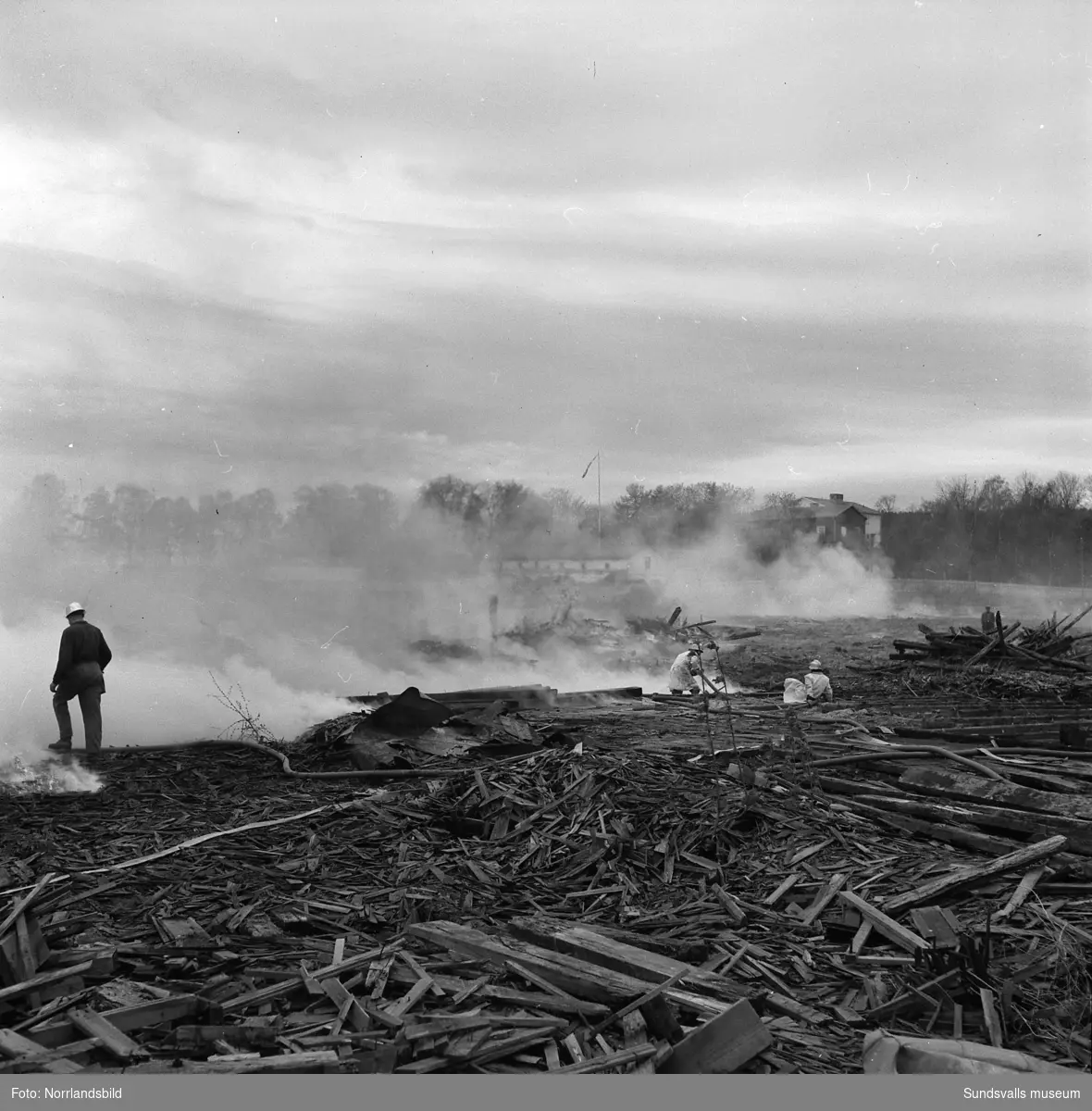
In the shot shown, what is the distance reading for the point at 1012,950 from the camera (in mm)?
5371

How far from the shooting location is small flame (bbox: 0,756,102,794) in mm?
9883

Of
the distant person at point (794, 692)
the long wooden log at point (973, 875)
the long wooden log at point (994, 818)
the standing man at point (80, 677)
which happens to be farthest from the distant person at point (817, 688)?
the standing man at point (80, 677)

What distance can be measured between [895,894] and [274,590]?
66.3 ft

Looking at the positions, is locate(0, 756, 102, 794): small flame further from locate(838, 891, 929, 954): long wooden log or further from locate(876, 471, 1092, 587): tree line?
locate(876, 471, 1092, 587): tree line

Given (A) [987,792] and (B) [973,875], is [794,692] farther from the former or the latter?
(B) [973,875]

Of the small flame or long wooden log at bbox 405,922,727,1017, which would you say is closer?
long wooden log at bbox 405,922,727,1017

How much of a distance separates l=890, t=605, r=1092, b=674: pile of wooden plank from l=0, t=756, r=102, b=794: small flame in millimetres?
15926

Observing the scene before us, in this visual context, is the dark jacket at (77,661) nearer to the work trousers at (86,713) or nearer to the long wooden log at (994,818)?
the work trousers at (86,713)

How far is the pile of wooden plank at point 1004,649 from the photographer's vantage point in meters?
19.6

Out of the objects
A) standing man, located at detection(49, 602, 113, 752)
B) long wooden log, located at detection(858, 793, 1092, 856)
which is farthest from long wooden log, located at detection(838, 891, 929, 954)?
standing man, located at detection(49, 602, 113, 752)

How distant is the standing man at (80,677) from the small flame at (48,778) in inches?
30.1

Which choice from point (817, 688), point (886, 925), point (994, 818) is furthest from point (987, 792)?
point (817, 688)

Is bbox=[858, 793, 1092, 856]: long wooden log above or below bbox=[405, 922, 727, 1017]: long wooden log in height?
above

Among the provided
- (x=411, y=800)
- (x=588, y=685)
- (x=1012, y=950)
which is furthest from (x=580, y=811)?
(x=588, y=685)
